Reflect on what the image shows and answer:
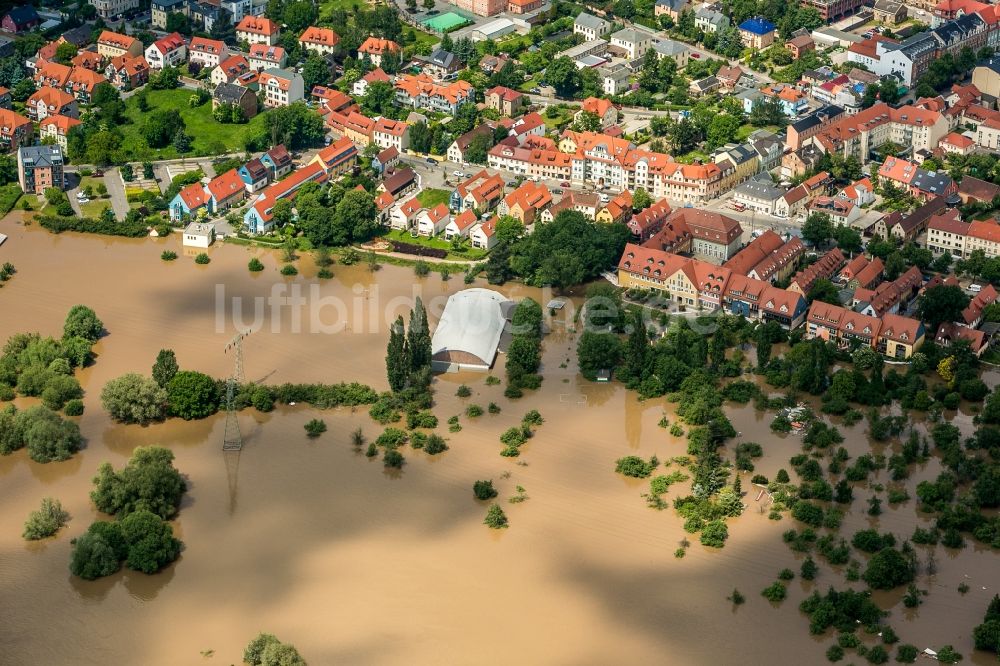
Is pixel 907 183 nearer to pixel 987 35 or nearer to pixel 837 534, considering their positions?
pixel 987 35

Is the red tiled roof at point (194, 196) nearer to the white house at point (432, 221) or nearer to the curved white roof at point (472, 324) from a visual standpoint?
the white house at point (432, 221)

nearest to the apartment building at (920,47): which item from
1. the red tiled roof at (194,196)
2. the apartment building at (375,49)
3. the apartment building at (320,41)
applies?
the apartment building at (375,49)

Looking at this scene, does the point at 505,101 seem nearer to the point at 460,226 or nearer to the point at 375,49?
the point at 375,49

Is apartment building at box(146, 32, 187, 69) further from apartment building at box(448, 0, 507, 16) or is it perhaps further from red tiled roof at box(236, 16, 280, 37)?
apartment building at box(448, 0, 507, 16)

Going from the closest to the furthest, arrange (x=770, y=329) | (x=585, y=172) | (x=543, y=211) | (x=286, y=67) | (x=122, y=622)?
(x=122, y=622) → (x=770, y=329) → (x=543, y=211) → (x=585, y=172) → (x=286, y=67)

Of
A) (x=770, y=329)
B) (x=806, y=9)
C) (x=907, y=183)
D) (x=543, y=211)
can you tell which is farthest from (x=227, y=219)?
(x=806, y=9)

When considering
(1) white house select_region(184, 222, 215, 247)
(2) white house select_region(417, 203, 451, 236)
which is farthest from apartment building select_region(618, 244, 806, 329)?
(1) white house select_region(184, 222, 215, 247)
